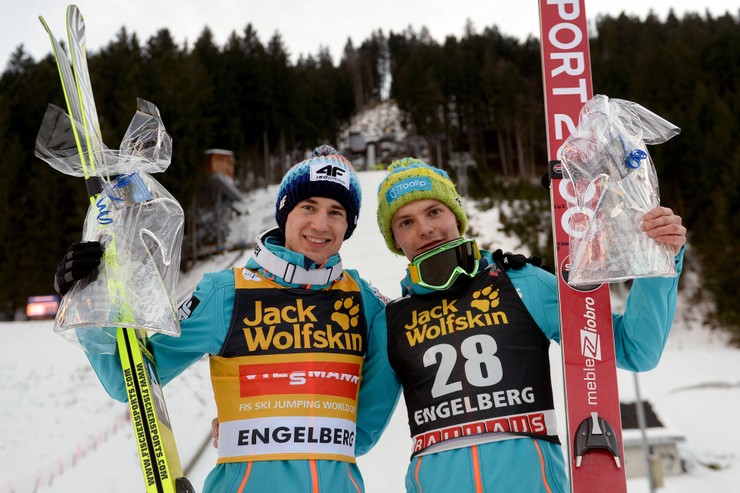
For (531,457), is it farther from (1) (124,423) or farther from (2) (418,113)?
(2) (418,113)

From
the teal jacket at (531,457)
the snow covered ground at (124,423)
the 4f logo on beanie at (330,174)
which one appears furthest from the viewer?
the snow covered ground at (124,423)

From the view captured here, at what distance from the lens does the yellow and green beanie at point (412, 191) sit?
2316 mm

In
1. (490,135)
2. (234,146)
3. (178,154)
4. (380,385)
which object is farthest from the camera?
(490,135)

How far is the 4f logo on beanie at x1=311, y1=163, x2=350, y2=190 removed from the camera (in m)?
2.26

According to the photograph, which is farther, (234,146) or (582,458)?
(234,146)

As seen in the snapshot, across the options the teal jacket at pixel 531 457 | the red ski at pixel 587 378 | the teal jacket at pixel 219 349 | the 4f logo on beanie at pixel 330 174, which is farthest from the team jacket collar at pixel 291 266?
the red ski at pixel 587 378

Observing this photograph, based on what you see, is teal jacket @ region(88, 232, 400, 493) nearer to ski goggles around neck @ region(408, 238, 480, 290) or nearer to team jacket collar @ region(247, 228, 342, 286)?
team jacket collar @ region(247, 228, 342, 286)

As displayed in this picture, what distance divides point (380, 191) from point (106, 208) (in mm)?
1160

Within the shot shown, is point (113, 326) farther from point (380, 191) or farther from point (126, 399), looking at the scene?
point (380, 191)

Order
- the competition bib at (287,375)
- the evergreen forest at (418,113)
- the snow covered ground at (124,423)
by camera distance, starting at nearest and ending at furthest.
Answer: the competition bib at (287,375), the snow covered ground at (124,423), the evergreen forest at (418,113)

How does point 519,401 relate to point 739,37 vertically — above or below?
below

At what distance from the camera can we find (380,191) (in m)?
2.50


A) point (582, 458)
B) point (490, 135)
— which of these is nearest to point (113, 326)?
point (582, 458)

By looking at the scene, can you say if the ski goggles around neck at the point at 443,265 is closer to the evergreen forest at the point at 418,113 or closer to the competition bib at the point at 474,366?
the competition bib at the point at 474,366
